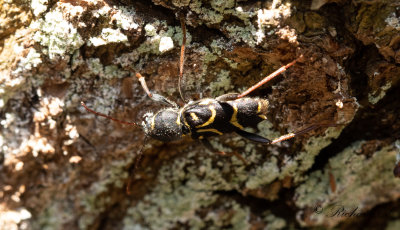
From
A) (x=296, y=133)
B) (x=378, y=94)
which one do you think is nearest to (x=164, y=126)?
(x=296, y=133)

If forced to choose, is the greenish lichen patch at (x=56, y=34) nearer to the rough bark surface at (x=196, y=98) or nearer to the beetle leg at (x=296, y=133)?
the rough bark surface at (x=196, y=98)

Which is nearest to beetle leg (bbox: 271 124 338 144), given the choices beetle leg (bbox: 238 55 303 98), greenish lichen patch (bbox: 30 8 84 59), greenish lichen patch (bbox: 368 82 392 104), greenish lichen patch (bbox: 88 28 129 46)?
greenish lichen patch (bbox: 368 82 392 104)
